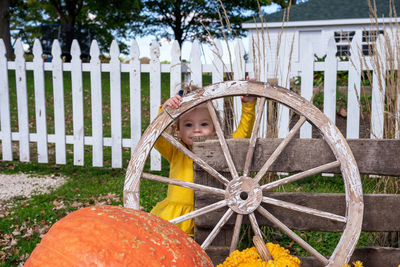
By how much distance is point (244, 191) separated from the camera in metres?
1.92

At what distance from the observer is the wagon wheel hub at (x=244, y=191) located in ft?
6.27

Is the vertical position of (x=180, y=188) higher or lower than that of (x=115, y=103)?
lower

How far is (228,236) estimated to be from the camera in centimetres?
222

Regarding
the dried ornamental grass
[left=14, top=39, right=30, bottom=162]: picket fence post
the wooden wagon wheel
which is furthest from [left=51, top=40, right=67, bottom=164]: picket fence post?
the dried ornamental grass

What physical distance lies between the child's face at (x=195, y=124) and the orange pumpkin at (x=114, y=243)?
112 cm

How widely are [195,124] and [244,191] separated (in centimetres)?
66

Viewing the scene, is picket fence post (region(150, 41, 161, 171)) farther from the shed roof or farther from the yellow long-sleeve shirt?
the shed roof

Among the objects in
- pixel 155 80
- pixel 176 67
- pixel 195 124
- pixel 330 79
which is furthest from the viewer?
pixel 155 80

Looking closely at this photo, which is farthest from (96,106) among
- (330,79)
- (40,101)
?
(330,79)

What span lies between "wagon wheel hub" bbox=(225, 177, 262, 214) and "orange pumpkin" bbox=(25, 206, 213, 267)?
60 cm

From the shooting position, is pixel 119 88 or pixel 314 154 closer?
pixel 314 154

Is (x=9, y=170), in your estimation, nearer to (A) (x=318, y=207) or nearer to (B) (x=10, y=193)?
(B) (x=10, y=193)

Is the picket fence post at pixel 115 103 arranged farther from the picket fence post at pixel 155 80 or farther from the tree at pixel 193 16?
the tree at pixel 193 16

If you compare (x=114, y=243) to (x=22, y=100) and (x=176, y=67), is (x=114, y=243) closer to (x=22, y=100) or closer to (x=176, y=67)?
(x=176, y=67)
